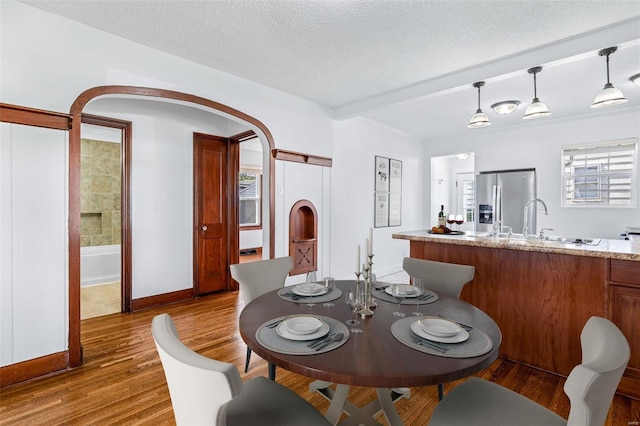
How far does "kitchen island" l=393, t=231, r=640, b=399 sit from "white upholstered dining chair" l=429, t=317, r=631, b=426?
51.6 inches

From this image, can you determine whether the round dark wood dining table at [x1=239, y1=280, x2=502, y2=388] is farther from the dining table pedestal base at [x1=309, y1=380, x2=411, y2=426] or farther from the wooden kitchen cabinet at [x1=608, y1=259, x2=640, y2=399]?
the wooden kitchen cabinet at [x1=608, y1=259, x2=640, y2=399]

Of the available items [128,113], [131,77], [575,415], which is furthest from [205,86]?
[575,415]

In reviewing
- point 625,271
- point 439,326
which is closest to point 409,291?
point 439,326

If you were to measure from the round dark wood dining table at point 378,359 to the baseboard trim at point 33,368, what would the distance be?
192 centimetres

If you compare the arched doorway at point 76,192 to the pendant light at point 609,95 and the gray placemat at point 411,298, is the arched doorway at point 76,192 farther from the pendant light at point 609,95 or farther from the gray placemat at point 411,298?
the pendant light at point 609,95

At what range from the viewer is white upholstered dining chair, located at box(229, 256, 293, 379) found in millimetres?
2197

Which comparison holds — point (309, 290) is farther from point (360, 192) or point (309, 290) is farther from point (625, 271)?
point (360, 192)

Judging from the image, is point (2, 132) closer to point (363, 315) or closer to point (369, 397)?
point (363, 315)

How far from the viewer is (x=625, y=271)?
205 cm

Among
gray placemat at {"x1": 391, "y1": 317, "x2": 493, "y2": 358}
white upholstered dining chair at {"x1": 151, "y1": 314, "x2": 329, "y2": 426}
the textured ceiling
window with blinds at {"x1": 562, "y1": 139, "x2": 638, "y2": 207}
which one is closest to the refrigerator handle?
window with blinds at {"x1": 562, "y1": 139, "x2": 638, "y2": 207}

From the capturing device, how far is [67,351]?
2.40 metres

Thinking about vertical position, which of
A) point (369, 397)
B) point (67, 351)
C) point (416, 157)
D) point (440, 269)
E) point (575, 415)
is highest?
point (416, 157)

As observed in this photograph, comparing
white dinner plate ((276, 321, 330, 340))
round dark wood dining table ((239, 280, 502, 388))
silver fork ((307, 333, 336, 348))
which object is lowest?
round dark wood dining table ((239, 280, 502, 388))

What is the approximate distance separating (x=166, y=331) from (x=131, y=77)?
2578 millimetres
